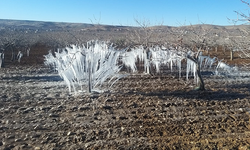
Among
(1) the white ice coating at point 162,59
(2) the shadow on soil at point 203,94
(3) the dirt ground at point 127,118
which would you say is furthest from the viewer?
(1) the white ice coating at point 162,59

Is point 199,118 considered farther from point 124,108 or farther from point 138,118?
point 124,108

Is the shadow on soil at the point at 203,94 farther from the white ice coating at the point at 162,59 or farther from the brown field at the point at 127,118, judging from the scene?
the white ice coating at the point at 162,59

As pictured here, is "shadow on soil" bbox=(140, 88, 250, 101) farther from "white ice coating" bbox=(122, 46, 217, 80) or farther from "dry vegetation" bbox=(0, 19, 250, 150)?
"white ice coating" bbox=(122, 46, 217, 80)

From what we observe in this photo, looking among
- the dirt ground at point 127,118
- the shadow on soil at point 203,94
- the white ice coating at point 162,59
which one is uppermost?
the white ice coating at point 162,59

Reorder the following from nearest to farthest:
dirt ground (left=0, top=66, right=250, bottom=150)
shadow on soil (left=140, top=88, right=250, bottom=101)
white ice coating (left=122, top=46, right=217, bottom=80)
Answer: dirt ground (left=0, top=66, right=250, bottom=150), shadow on soil (left=140, top=88, right=250, bottom=101), white ice coating (left=122, top=46, right=217, bottom=80)

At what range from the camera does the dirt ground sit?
4160 mm

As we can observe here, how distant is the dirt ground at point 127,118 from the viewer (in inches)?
164

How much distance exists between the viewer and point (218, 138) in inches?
169

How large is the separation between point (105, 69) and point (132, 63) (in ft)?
17.1

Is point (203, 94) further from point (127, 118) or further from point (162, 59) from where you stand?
point (127, 118)

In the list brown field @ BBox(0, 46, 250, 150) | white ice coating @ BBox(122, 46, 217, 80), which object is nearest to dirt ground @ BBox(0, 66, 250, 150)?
brown field @ BBox(0, 46, 250, 150)

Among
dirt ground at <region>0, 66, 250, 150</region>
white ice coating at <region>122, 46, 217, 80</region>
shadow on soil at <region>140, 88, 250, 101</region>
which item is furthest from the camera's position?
white ice coating at <region>122, 46, 217, 80</region>

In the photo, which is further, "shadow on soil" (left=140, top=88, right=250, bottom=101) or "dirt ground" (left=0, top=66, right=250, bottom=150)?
"shadow on soil" (left=140, top=88, right=250, bottom=101)

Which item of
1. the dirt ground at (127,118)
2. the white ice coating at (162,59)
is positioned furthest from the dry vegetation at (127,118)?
the white ice coating at (162,59)
